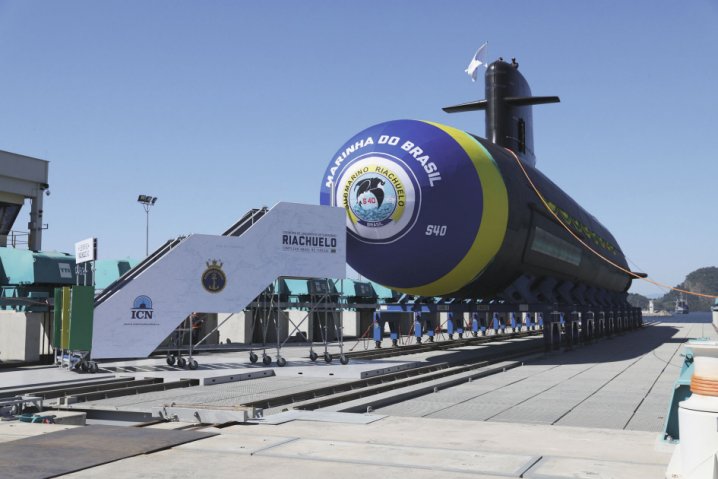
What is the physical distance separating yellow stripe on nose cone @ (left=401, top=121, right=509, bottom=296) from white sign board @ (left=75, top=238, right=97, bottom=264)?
29.1 feet

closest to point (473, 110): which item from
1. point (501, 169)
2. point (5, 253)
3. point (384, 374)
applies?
point (501, 169)

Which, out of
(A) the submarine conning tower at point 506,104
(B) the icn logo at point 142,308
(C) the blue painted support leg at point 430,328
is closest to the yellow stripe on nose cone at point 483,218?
(C) the blue painted support leg at point 430,328

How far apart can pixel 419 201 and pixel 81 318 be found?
28.1ft

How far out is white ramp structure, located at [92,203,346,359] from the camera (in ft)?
52.0

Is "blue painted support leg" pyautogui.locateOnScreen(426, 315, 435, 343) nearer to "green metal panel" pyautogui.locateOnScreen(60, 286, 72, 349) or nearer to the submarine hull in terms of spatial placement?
the submarine hull

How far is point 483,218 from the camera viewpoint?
18438 millimetres

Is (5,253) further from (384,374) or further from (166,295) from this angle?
(384,374)

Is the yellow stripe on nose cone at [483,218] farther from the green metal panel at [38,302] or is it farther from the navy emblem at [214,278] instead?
the green metal panel at [38,302]

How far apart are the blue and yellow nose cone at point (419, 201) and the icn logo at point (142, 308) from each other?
5.79m

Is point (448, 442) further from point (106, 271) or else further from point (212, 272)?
point (106, 271)

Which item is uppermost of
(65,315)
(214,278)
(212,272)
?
(212,272)

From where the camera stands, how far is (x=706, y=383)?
5500 mm

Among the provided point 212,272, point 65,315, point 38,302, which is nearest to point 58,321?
point 65,315

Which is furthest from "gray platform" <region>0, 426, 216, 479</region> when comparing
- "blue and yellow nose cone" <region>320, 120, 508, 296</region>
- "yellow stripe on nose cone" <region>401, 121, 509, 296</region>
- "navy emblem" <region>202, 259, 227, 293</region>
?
"yellow stripe on nose cone" <region>401, 121, 509, 296</region>
